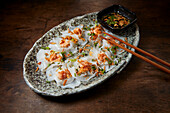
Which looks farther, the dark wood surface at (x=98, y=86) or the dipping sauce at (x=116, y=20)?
the dipping sauce at (x=116, y=20)

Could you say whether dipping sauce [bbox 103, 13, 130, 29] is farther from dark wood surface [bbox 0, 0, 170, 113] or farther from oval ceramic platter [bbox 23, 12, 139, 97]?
dark wood surface [bbox 0, 0, 170, 113]

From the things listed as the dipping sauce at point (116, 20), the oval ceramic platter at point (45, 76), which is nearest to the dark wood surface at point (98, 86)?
the oval ceramic platter at point (45, 76)

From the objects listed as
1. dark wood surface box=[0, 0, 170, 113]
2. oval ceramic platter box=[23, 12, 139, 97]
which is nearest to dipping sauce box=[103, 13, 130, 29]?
oval ceramic platter box=[23, 12, 139, 97]

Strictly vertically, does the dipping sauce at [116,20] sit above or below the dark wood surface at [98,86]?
above

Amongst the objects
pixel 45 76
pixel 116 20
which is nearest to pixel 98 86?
pixel 45 76

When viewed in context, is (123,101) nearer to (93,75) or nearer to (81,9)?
(93,75)

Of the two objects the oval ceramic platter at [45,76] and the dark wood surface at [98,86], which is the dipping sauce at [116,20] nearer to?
the oval ceramic platter at [45,76]
